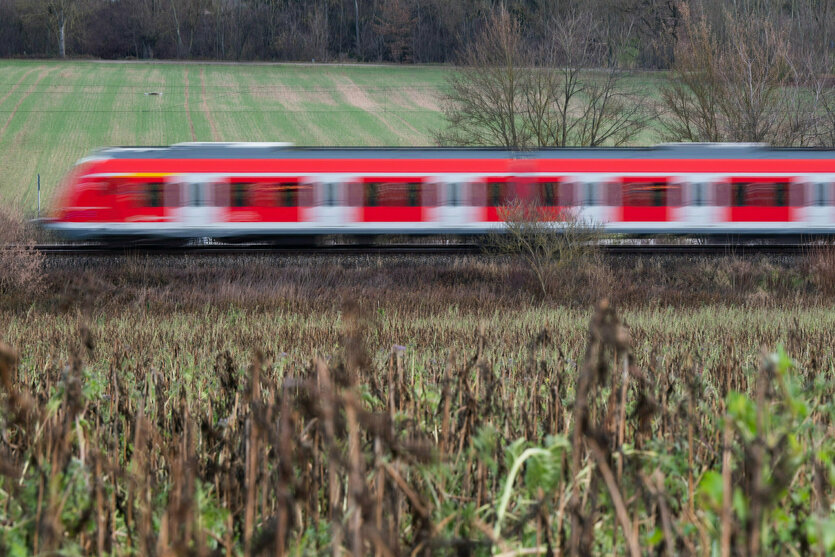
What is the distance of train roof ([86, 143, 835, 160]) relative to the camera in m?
20.0

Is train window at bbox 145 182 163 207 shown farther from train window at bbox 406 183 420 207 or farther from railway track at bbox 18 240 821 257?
train window at bbox 406 183 420 207

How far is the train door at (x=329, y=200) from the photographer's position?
788 inches

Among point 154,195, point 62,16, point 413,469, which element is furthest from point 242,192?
point 62,16

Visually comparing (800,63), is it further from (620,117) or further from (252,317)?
(252,317)

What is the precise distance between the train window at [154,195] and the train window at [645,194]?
31.9ft

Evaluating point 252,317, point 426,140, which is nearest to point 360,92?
point 426,140

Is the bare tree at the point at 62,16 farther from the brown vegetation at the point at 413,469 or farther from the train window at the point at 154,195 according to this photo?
the brown vegetation at the point at 413,469

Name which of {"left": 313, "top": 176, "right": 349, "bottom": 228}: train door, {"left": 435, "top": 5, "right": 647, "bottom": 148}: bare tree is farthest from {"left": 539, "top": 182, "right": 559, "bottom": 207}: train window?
{"left": 435, "top": 5, "right": 647, "bottom": 148}: bare tree

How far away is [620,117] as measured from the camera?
39406 mm

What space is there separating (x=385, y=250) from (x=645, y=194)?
5664 millimetres

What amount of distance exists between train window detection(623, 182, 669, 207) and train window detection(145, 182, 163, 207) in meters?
9.73

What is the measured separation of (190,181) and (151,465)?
16.9 meters

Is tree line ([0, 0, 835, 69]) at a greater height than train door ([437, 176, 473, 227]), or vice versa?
tree line ([0, 0, 835, 69])

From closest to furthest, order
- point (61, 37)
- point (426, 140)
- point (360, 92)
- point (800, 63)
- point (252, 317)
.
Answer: point (252, 317)
point (800, 63)
point (426, 140)
point (360, 92)
point (61, 37)
